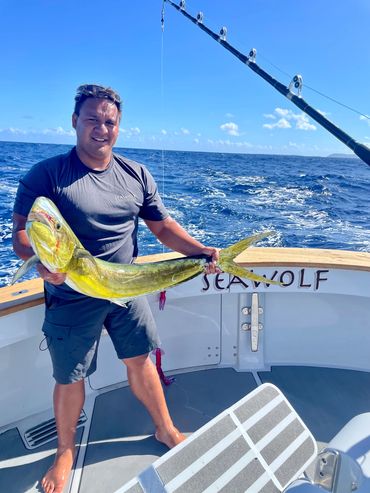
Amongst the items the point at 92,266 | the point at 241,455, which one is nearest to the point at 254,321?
the point at 241,455

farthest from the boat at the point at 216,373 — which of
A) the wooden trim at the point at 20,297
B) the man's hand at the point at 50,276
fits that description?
the man's hand at the point at 50,276

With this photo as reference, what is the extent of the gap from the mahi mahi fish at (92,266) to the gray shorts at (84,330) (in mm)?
223

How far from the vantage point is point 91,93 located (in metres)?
1.56

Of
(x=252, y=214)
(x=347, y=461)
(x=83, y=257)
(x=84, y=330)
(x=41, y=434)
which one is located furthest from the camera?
(x=252, y=214)

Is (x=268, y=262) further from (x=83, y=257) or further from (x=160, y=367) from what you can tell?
(x=83, y=257)

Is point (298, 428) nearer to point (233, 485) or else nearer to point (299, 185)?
point (233, 485)

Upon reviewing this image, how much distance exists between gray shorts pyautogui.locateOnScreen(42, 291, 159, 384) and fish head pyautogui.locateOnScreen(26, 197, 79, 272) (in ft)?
1.67

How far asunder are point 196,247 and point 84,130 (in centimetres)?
75

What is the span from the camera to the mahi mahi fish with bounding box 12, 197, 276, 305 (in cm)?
108

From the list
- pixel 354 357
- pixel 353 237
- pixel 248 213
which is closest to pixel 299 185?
pixel 248 213

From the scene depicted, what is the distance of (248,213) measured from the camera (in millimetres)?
8922

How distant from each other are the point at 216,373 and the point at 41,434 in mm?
1142

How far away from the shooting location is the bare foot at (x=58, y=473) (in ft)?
5.63

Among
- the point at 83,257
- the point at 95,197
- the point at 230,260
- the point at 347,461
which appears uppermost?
the point at 95,197
